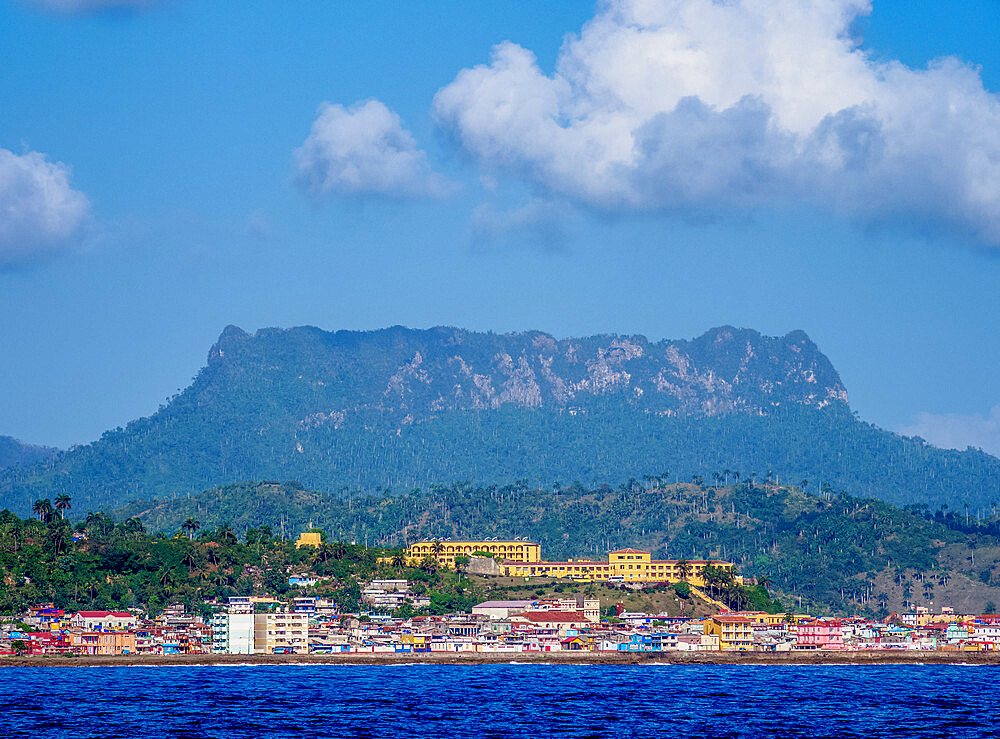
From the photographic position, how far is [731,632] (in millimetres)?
192375

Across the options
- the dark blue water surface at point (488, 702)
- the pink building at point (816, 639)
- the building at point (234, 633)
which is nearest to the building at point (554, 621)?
the pink building at point (816, 639)

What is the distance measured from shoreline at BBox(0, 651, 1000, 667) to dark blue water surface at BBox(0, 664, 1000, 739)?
4210mm

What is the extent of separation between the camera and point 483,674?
153125mm

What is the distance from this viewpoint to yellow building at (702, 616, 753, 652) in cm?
18975

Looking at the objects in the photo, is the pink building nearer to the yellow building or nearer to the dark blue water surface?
the yellow building

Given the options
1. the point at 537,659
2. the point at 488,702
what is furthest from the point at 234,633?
the point at 488,702

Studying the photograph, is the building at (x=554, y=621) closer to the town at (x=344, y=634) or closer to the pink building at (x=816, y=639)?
the town at (x=344, y=634)

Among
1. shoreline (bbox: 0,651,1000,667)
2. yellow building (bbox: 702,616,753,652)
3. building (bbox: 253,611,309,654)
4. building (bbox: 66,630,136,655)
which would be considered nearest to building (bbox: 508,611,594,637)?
shoreline (bbox: 0,651,1000,667)

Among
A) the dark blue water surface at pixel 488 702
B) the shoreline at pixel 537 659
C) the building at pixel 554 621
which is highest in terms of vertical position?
the building at pixel 554 621

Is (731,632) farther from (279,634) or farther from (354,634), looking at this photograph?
(279,634)

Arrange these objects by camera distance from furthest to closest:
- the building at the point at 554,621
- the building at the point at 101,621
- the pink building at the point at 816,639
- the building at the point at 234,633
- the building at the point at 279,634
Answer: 1. the pink building at the point at 816,639
2. the building at the point at 554,621
3. the building at the point at 279,634
4. the building at the point at 101,621
5. the building at the point at 234,633

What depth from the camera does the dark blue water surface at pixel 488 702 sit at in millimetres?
101250

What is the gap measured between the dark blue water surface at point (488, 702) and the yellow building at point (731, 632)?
25063 mm

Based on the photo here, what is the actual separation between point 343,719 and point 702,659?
8024 centimetres
